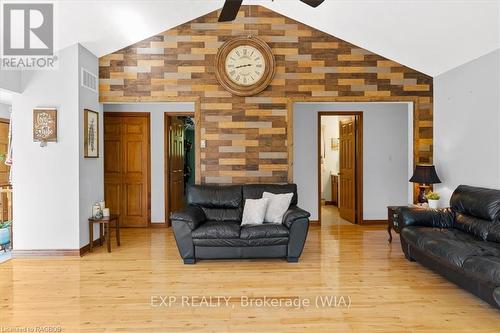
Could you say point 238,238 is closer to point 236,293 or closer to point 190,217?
point 190,217

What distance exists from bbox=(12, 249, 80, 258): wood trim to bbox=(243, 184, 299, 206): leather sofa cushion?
2364 millimetres

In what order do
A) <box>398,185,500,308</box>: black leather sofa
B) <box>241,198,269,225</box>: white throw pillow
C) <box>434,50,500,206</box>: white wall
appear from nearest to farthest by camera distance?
<box>398,185,500,308</box>: black leather sofa
<box>434,50,500,206</box>: white wall
<box>241,198,269,225</box>: white throw pillow

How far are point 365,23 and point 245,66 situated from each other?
1.79 m

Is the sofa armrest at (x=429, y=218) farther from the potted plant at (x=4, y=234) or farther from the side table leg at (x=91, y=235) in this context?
the potted plant at (x=4, y=234)

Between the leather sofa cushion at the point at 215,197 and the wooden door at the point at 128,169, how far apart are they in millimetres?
2035

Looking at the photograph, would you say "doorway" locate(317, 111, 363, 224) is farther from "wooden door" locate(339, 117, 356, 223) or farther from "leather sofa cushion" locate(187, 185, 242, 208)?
"leather sofa cushion" locate(187, 185, 242, 208)

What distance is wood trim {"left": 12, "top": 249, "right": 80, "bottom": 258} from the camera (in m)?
4.52

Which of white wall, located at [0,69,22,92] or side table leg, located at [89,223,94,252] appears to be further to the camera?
side table leg, located at [89,223,94,252]

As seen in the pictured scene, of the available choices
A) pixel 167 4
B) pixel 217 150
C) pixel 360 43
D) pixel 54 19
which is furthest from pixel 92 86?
pixel 360 43

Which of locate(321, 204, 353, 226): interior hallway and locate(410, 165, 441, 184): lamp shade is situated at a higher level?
locate(410, 165, 441, 184): lamp shade

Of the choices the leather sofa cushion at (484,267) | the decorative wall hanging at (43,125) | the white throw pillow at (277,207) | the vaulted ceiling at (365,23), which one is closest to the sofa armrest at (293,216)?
the white throw pillow at (277,207)

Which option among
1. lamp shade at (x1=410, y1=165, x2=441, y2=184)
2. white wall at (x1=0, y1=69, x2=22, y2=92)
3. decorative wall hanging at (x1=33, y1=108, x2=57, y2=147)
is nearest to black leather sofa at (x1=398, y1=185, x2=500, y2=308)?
lamp shade at (x1=410, y1=165, x2=441, y2=184)

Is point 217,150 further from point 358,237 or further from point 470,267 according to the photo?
point 470,267
